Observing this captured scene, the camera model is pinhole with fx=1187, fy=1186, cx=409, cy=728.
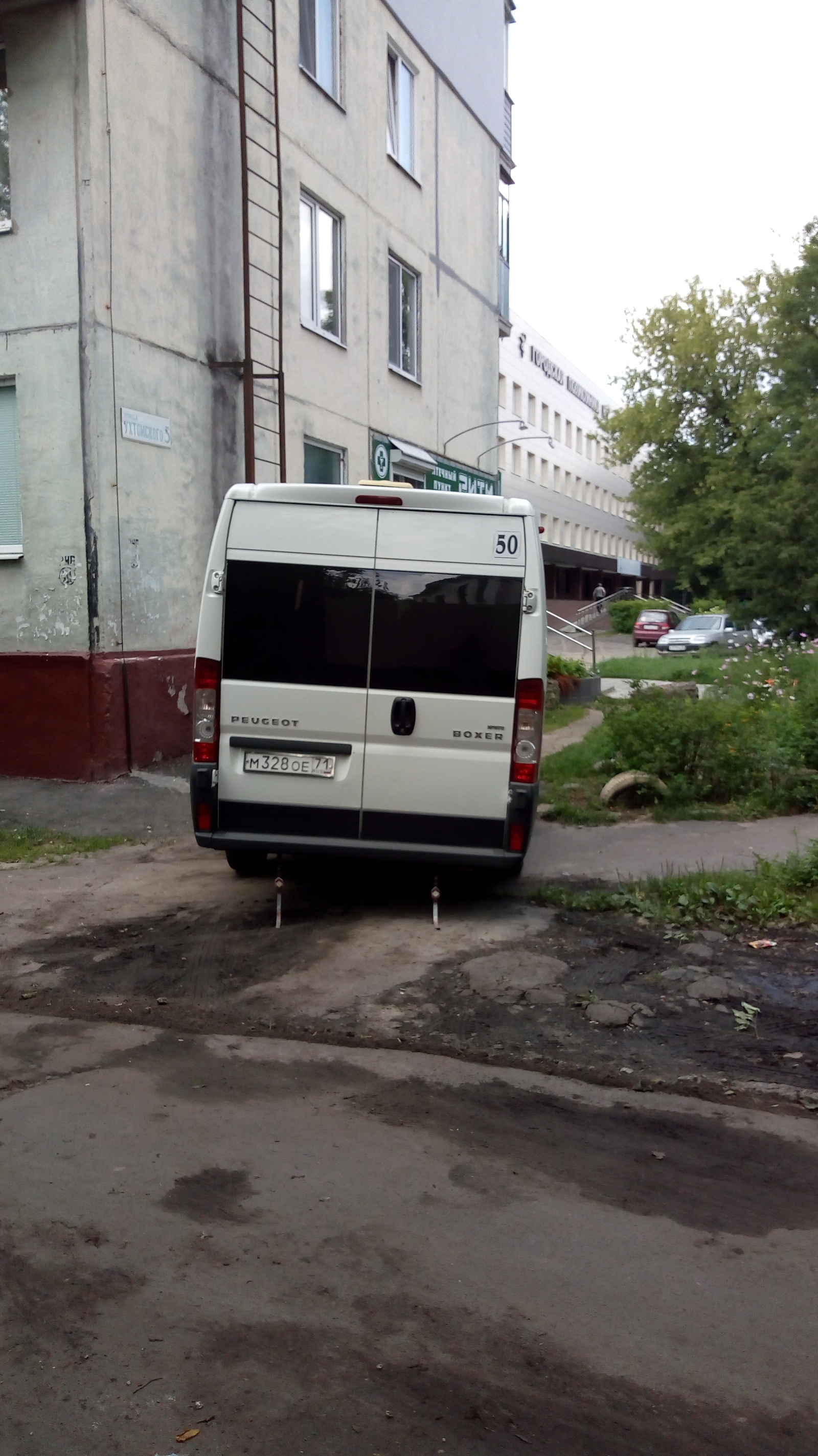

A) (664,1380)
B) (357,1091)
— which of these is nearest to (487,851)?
(357,1091)

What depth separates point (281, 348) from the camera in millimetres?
13789

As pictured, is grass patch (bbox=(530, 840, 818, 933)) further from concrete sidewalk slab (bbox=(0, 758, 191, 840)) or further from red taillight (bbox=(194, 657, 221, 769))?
concrete sidewalk slab (bbox=(0, 758, 191, 840))

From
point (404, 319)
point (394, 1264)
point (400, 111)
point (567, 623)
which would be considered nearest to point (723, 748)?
point (394, 1264)

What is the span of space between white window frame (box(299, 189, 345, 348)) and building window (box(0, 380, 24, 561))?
4.83m

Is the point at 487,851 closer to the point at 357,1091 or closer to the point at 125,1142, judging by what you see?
the point at 357,1091

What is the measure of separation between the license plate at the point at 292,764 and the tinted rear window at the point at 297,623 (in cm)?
42

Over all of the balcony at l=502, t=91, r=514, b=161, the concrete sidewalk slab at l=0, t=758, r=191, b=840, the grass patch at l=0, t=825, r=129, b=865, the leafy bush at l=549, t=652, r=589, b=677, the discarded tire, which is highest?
the balcony at l=502, t=91, r=514, b=161

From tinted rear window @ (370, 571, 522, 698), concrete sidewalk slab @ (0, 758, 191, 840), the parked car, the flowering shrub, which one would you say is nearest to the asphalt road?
tinted rear window @ (370, 571, 522, 698)

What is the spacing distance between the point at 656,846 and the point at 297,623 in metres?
3.63

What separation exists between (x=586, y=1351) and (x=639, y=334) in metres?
51.9

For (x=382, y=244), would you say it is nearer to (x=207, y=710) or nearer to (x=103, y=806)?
(x=103, y=806)

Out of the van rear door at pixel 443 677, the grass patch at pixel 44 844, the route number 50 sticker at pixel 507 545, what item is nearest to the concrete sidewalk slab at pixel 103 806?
the grass patch at pixel 44 844

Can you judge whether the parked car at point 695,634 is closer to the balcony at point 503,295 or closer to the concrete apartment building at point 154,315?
the balcony at point 503,295

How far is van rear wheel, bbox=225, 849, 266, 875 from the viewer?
7.80 meters
